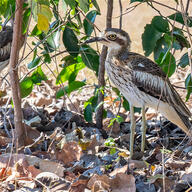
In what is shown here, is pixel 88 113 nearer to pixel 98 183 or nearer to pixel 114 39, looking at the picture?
pixel 114 39

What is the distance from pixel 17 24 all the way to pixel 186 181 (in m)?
1.34

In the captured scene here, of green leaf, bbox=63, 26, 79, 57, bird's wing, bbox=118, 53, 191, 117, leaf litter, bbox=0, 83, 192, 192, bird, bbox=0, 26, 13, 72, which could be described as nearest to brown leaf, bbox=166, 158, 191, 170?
leaf litter, bbox=0, 83, 192, 192

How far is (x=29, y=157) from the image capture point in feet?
9.49

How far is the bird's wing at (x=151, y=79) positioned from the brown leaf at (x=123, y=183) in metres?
1.37

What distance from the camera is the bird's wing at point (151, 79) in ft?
12.1

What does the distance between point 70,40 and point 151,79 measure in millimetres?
686

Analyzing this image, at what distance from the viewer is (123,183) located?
7.94 feet

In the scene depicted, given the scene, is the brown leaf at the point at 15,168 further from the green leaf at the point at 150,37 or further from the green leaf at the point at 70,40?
the green leaf at the point at 150,37

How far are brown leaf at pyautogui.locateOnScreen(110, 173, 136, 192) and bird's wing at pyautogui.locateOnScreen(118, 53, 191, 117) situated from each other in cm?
137

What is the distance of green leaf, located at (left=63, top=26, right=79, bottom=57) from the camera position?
3.63 metres

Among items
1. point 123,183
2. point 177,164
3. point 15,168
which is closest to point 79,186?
point 123,183

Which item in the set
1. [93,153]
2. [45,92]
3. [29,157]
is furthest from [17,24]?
[45,92]

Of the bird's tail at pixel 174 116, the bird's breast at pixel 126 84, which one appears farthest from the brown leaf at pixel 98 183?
the bird's tail at pixel 174 116

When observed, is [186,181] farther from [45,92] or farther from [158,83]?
[45,92]
